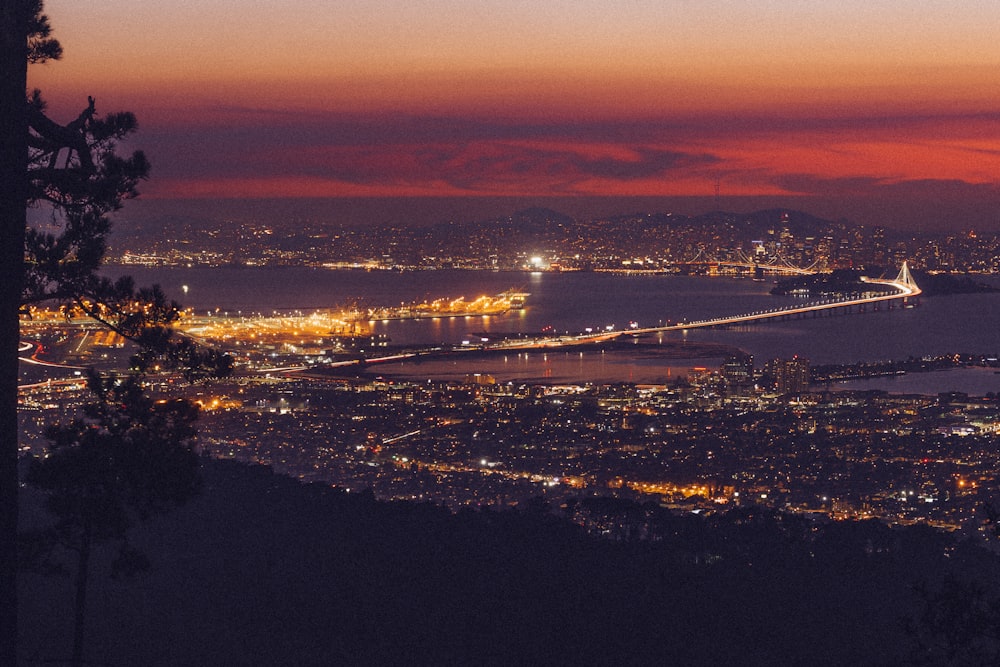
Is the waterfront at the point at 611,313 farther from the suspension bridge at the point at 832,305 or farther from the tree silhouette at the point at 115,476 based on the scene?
the tree silhouette at the point at 115,476

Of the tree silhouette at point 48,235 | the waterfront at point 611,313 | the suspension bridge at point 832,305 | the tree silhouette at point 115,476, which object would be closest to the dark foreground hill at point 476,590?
the tree silhouette at point 115,476

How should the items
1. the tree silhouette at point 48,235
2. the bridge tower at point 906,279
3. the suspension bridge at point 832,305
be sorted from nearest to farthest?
the tree silhouette at point 48,235
the suspension bridge at point 832,305
the bridge tower at point 906,279

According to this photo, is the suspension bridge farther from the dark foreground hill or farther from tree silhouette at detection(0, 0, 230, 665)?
tree silhouette at detection(0, 0, 230, 665)

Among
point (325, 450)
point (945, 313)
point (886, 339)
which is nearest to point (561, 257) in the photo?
point (945, 313)

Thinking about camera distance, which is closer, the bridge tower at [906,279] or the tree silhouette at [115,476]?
the tree silhouette at [115,476]

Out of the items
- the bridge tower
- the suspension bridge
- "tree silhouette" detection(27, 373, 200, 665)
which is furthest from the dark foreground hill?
the bridge tower

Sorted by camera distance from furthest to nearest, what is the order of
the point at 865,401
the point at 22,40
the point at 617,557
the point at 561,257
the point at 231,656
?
the point at 561,257, the point at 865,401, the point at 617,557, the point at 231,656, the point at 22,40

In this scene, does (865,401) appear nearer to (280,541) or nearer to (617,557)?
(617,557)

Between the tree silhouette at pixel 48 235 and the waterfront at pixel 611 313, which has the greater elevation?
the tree silhouette at pixel 48 235
